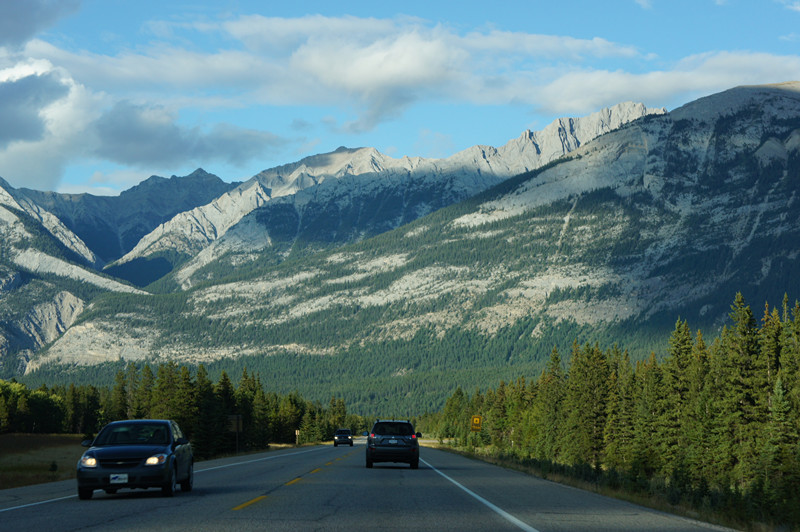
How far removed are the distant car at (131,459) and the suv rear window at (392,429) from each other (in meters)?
14.2

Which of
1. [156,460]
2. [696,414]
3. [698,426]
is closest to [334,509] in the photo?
[156,460]

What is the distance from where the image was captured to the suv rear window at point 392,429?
34.6 meters

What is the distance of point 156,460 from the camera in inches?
778

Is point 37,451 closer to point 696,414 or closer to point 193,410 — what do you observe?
point 193,410

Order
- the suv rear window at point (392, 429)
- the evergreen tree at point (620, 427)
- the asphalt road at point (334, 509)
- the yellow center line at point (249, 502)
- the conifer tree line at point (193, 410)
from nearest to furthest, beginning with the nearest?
the asphalt road at point (334, 509)
the yellow center line at point (249, 502)
the suv rear window at point (392, 429)
the conifer tree line at point (193, 410)
the evergreen tree at point (620, 427)

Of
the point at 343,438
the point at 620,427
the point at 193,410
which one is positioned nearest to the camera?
the point at 193,410

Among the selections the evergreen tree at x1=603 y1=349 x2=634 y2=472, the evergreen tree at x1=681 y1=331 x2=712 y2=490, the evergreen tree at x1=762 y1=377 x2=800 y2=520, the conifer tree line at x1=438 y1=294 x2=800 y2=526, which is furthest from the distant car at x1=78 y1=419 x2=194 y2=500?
the evergreen tree at x1=603 y1=349 x2=634 y2=472

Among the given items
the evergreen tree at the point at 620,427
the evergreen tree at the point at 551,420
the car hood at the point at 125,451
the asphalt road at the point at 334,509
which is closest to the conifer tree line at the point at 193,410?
the evergreen tree at the point at 551,420

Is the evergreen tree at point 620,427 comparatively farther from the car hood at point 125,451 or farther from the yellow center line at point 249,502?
the car hood at point 125,451

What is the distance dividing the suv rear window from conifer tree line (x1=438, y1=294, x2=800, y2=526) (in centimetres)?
879

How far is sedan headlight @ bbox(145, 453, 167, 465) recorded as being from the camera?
19.7m

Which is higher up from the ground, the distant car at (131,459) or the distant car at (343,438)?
the distant car at (131,459)

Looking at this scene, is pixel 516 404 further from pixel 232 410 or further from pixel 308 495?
pixel 308 495

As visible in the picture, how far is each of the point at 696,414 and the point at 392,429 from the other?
4245 centimetres
